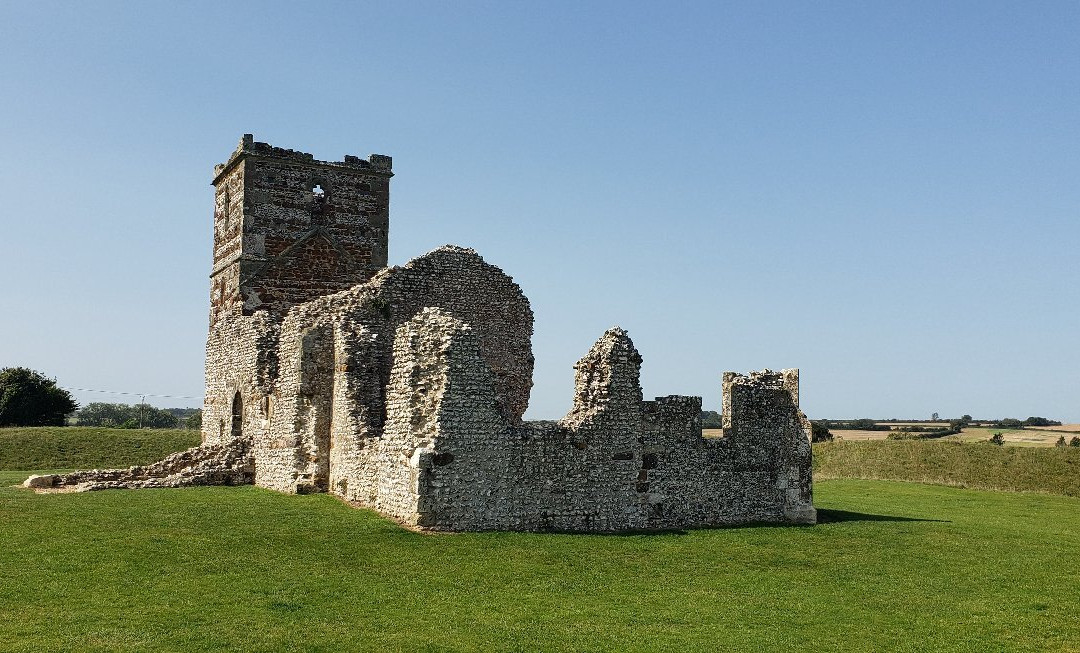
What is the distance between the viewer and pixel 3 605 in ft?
34.1

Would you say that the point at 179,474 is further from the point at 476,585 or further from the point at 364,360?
the point at 476,585

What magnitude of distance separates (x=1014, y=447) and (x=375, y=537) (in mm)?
33859

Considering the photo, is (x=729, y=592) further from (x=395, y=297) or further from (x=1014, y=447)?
(x=1014, y=447)

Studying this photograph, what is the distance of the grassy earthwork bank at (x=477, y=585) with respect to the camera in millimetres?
10055

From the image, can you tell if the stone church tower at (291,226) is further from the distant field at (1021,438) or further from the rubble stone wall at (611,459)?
the distant field at (1021,438)

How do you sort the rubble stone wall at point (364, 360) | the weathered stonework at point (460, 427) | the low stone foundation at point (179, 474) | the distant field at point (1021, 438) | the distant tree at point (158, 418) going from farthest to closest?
the distant tree at point (158, 418) < the distant field at point (1021, 438) < the low stone foundation at point (179, 474) < the rubble stone wall at point (364, 360) < the weathered stonework at point (460, 427)

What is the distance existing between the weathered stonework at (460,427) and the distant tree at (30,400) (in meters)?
27.0

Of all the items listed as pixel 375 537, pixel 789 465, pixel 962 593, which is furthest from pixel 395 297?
pixel 962 593

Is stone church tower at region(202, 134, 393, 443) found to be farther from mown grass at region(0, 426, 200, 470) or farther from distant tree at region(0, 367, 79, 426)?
distant tree at region(0, 367, 79, 426)

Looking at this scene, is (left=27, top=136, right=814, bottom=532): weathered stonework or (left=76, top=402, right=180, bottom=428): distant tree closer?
(left=27, top=136, right=814, bottom=532): weathered stonework

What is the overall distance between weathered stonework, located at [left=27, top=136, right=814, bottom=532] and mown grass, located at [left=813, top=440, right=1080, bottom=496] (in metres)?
18.9

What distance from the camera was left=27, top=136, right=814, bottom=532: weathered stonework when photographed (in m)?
15.8

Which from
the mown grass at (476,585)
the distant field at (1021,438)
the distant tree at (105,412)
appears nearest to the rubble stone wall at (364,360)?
the mown grass at (476,585)

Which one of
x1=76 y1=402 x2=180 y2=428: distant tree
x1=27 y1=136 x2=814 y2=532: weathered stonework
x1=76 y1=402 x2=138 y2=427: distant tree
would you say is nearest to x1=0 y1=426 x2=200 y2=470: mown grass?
x1=27 y1=136 x2=814 y2=532: weathered stonework
